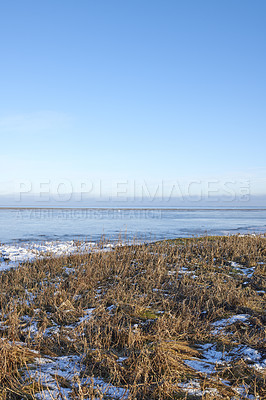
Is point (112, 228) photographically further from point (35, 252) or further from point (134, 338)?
point (134, 338)

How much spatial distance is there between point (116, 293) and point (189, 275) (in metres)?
2.54

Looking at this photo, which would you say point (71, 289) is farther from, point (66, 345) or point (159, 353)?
point (159, 353)

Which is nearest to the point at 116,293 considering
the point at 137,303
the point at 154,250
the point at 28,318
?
the point at 137,303

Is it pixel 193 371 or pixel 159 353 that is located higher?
pixel 159 353

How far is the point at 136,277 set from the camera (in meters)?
8.20

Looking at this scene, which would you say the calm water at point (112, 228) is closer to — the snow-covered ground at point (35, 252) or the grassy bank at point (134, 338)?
the snow-covered ground at point (35, 252)

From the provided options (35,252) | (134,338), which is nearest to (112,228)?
(35,252)

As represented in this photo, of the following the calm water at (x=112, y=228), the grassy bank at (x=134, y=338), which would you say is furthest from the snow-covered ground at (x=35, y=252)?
the grassy bank at (x=134, y=338)

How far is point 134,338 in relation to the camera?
441 centimetres

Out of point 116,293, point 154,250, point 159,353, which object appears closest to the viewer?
point 159,353

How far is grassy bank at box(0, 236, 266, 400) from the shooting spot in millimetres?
3391

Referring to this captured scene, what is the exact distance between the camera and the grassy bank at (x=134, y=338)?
339 centimetres

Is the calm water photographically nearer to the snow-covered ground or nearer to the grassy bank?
the snow-covered ground

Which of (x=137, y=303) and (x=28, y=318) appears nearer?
(x=28, y=318)
